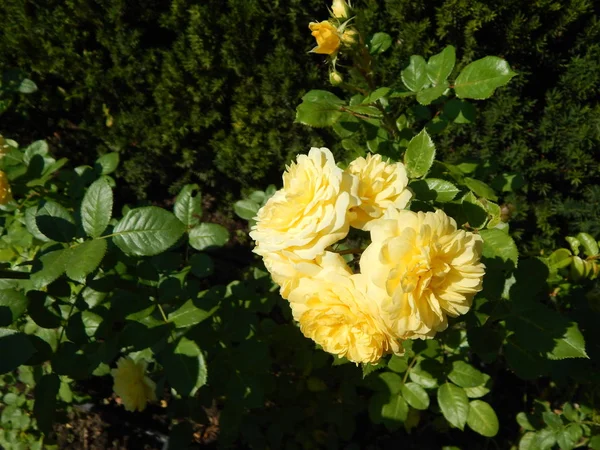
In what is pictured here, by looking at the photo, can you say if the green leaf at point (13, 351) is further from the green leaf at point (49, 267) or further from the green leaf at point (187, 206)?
the green leaf at point (187, 206)

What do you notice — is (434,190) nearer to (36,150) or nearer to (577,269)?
(577,269)

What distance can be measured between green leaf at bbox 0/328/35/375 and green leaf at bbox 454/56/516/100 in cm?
128

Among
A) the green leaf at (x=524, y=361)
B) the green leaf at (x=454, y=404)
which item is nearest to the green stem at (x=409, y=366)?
the green leaf at (x=454, y=404)

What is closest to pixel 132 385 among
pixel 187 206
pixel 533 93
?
pixel 187 206

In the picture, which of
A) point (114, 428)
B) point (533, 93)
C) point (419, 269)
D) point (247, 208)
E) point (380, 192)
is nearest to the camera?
point (419, 269)

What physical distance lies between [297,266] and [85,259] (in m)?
0.50

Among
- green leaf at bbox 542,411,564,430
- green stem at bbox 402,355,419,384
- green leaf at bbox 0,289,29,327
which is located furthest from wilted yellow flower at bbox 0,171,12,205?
green leaf at bbox 542,411,564,430

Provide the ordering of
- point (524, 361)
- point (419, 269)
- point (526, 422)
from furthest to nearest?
point (526, 422) < point (524, 361) < point (419, 269)

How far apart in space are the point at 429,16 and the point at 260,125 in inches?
42.1

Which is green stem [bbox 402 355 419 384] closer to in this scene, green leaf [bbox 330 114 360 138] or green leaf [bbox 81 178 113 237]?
green leaf [bbox 330 114 360 138]

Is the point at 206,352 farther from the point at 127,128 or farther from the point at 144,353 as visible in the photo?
the point at 127,128

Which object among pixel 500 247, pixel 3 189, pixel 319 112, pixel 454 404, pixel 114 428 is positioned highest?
pixel 319 112

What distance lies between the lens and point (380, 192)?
93 centimetres

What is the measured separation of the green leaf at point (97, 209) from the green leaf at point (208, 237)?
1.49 ft
